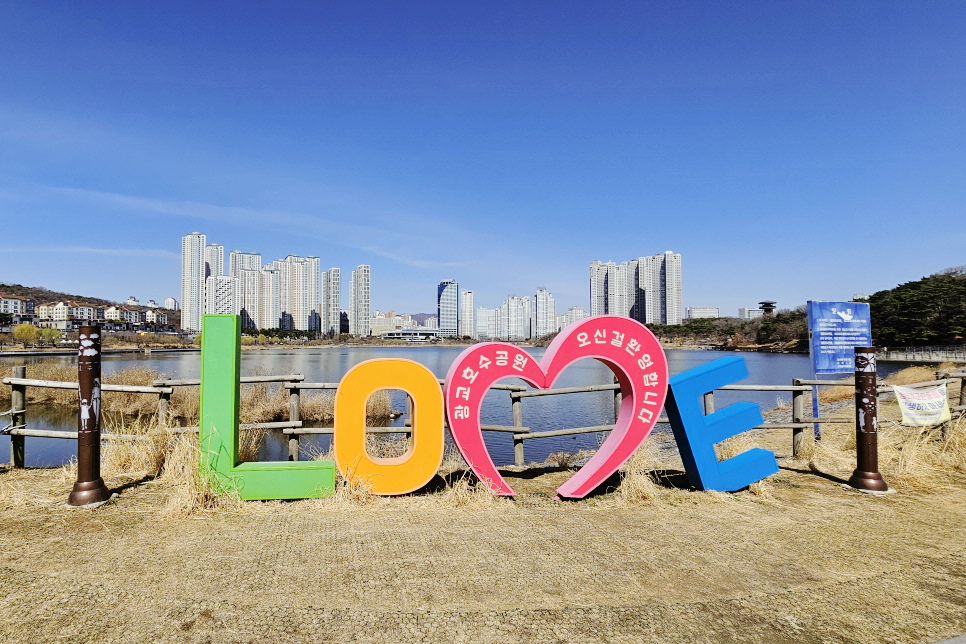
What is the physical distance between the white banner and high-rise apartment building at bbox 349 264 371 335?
17939 centimetres

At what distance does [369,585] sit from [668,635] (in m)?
1.96

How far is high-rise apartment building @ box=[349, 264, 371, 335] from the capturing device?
599ft

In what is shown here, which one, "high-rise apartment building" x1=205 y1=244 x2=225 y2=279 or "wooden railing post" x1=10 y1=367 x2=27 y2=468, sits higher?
"high-rise apartment building" x1=205 y1=244 x2=225 y2=279

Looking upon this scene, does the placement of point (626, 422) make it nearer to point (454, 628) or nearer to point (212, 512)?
point (454, 628)

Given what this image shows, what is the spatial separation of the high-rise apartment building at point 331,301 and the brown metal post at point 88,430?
156746 mm

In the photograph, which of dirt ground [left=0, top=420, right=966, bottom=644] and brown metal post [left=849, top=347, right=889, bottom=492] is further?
brown metal post [left=849, top=347, right=889, bottom=492]

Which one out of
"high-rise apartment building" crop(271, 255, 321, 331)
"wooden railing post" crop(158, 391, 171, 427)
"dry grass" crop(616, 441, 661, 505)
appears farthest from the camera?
"high-rise apartment building" crop(271, 255, 321, 331)

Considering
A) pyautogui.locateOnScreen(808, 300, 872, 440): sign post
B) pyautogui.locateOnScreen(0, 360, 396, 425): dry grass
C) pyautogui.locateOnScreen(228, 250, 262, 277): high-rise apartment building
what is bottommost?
pyautogui.locateOnScreen(0, 360, 396, 425): dry grass

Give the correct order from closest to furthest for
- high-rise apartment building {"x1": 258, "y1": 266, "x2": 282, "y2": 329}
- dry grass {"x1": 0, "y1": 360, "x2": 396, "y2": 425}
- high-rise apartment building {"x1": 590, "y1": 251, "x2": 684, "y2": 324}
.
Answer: dry grass {"x1": 0, "y1": 360, "x2": 396, "y2": 425} → high-rise apartment building {"x1": 258, "y1": 266, "x2": 282, "y2": 329} → high-rise apartment building {"x1": 590, "y1": 251, "x2": 684, "y2": 324}

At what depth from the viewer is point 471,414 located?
5961mm

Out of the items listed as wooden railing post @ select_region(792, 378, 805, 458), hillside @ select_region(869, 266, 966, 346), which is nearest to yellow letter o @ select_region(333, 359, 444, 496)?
wooden railing post @ select_region(792, 378, 805, 458)

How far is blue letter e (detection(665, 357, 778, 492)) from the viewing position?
624 centimetres

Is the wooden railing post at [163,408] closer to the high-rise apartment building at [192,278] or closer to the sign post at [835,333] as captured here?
the sign post at [835,333]

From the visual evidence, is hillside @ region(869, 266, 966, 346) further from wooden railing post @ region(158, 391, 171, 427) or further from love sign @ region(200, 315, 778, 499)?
wooden railing post @ region(158, 391, 171, 427)
